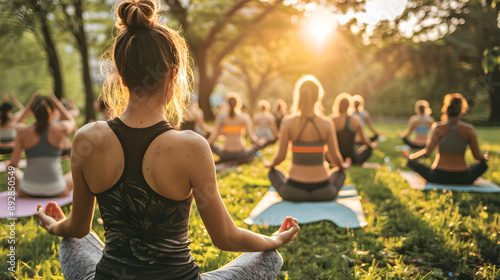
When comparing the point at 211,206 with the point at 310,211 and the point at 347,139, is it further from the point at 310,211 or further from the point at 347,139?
the point at 347,139

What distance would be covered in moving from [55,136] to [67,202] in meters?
1.09

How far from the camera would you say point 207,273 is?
1.96 m

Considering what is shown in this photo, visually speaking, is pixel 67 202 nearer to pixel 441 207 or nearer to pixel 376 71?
pixel 441 207

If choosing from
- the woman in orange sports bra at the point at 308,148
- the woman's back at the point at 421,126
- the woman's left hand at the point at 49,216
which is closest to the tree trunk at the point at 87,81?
the woman in orange sports bra at the point at 308,148

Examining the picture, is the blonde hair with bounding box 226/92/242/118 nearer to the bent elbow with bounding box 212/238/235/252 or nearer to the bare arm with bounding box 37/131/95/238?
the bare arm with bounding box 37/131/95/238

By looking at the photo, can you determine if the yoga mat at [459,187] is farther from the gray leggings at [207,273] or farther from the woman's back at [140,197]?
the woman's back at [140,197]

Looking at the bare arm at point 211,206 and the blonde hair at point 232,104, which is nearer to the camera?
the bare arm at point 211,206

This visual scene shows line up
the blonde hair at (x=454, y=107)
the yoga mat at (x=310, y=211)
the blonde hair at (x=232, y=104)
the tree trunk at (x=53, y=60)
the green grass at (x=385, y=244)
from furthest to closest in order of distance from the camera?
the tree trunk at (x=53, y=60), the blonde hair at (x=232, y=104), the blonde hair at (x=454, y=107), the yoga mat at (x=310, y=211), the green grass at (x=385, y=244)

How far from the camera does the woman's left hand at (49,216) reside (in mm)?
2086

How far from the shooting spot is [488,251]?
375cm

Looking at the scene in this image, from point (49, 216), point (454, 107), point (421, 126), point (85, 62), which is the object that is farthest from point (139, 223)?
point (85, 62)

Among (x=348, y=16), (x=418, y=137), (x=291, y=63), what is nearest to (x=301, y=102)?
(x=348, y=16)

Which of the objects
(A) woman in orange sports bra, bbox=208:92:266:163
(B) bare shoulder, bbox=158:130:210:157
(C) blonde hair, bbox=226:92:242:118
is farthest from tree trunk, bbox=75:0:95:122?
(B) bare shoulder, bbox=158:130:210:157

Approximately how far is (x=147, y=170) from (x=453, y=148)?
6.41 metres
